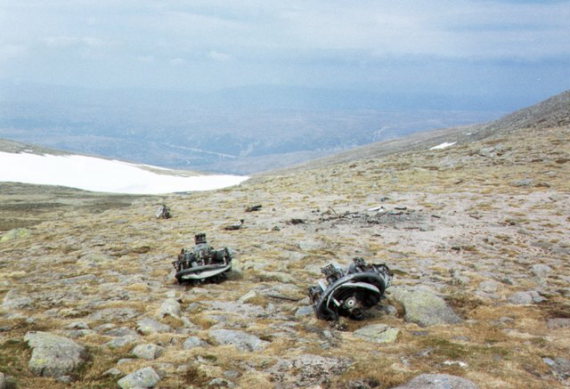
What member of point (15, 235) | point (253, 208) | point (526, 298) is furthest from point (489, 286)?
point (15, 235)

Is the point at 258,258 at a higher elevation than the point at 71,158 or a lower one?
lower

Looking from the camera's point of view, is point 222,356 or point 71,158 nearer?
point 222,356

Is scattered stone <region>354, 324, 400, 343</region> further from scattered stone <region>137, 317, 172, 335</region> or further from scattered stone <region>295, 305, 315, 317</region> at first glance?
scattered stone <region>137, 317, 172, 335</region>

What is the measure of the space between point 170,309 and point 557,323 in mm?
10513

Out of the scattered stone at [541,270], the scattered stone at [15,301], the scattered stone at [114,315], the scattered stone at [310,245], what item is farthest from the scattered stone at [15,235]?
the scattered stone at [541,270]

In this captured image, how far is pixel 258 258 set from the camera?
18016 mm

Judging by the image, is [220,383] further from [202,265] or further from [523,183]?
[523,183]

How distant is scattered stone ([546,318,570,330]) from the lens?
1079 centimetres

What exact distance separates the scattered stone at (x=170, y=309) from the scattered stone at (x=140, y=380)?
138 inches

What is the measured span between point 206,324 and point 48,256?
13839 millimetres

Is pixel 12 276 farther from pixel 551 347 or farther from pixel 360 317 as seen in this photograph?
pixel 551 347

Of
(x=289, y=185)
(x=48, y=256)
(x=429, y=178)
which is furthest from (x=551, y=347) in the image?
(x=289, y=185)

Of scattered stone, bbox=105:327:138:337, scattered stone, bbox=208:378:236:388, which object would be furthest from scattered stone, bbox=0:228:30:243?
scattered stone, bbox=208:378:236:388

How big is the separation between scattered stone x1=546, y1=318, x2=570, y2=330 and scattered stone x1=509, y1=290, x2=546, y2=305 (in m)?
1.41
